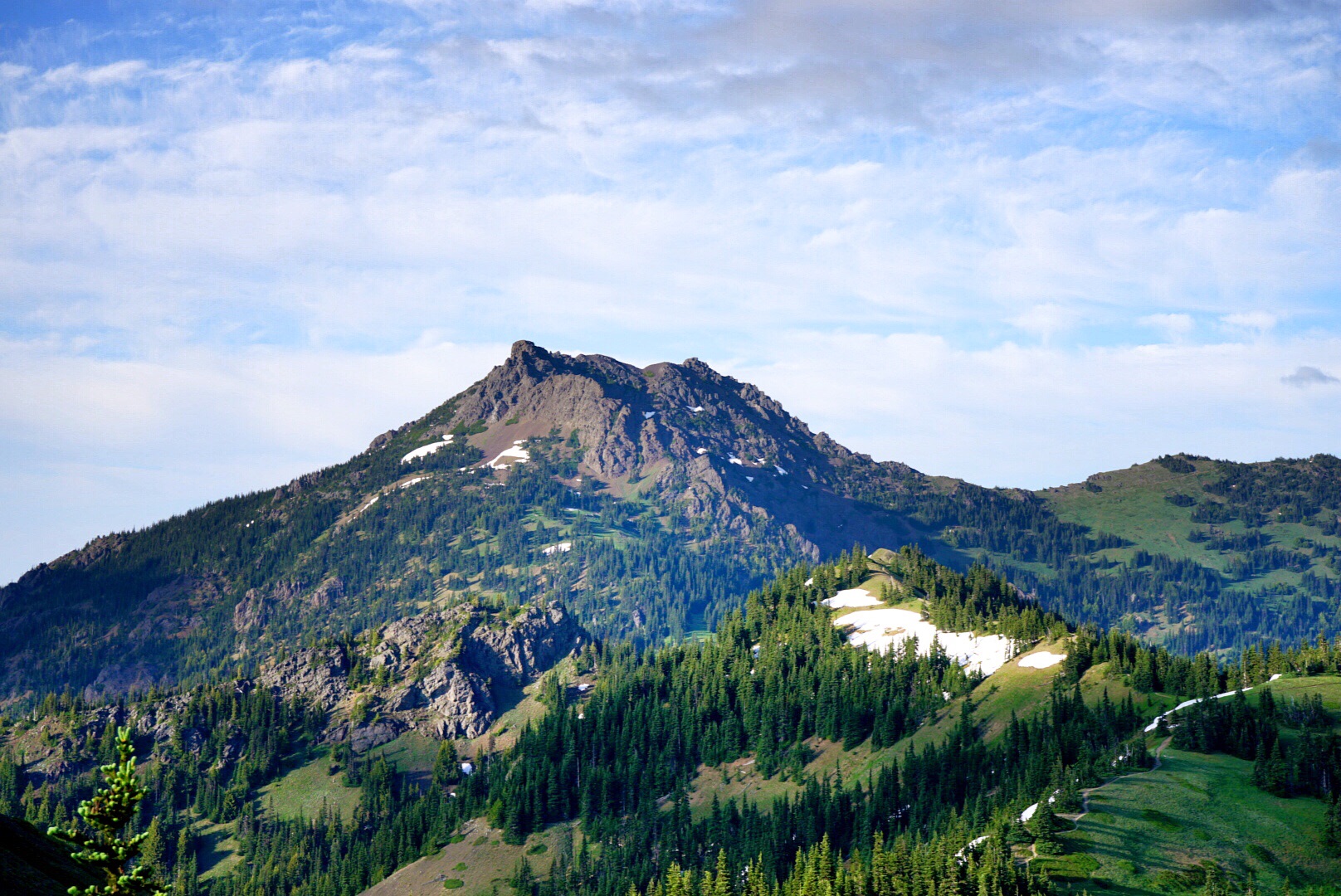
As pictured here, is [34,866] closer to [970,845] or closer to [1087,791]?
[970,845]

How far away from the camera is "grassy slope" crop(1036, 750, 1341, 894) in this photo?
145 meters

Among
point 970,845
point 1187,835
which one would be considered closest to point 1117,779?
point 1187,835

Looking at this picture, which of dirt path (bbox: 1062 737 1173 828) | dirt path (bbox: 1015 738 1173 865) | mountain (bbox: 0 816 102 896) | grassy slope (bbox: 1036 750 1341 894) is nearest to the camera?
mountain (bbox: 0 816 102 896)

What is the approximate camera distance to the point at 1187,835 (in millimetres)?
155500

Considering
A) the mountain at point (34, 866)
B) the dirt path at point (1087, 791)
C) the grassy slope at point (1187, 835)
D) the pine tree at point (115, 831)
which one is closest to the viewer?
the pine tree at point (115, 831)

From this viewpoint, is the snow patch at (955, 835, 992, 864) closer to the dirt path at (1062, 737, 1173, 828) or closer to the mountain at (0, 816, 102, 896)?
the dirt path at (1062, 737, 1173, 828)

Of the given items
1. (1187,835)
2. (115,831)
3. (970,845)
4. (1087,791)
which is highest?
(115,831)

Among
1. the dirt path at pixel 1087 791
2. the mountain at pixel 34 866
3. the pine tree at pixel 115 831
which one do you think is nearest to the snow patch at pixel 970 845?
the dirt path at pixel 1087 791

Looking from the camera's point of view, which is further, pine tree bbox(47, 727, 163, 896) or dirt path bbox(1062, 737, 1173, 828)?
dirt path bbox(1062, 737, 1173, 828)

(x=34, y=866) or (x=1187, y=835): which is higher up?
(x=34, y=866)

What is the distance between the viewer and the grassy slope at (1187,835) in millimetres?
145250

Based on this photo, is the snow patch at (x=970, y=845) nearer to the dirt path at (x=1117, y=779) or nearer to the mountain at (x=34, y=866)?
the dirt path at (x=1117, y=779)

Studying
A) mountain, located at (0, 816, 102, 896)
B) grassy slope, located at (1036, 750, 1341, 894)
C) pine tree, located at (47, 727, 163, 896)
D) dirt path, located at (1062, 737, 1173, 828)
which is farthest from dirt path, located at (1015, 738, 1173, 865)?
pine tree, located at (47, 727, 163, 896)

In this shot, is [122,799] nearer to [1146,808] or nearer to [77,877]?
[77,877]
